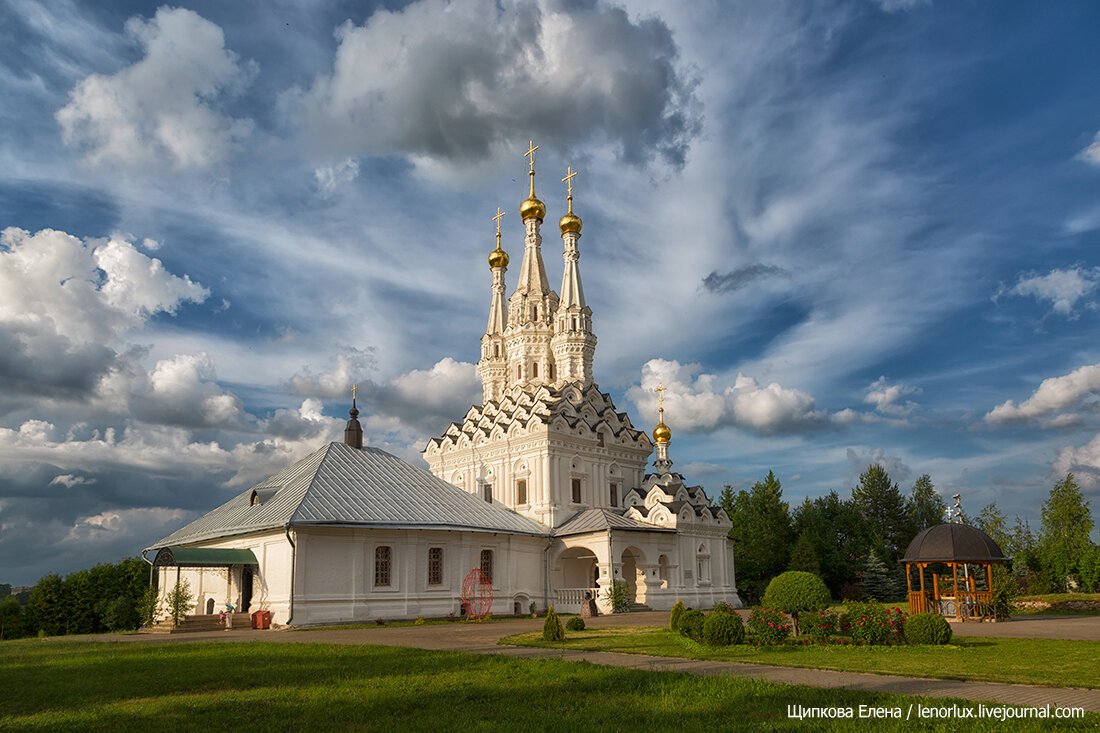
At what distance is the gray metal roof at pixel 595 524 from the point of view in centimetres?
3528

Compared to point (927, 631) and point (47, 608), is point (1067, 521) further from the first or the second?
point (47, 608)

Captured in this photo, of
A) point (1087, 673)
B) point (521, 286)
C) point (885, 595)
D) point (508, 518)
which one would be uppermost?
point (521, 286)

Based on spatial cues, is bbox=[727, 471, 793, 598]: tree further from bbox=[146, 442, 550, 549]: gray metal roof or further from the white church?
bbox=[146, 442, 550, 549]: gray metal roof

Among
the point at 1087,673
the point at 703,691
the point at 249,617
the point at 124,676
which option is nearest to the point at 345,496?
the point at 249,617

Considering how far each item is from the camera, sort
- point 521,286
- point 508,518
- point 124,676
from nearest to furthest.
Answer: point 124,676 < point 508,518 < point 521,286

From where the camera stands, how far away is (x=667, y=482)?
43.9m

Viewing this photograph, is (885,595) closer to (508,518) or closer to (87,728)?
(508,518)

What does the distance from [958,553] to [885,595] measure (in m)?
29.0

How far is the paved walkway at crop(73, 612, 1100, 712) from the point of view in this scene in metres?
9.79

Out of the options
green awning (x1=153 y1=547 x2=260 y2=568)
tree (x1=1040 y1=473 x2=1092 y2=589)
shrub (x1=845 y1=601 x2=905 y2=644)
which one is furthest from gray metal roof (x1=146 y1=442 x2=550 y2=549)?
tree (x1=1040 y1=473 x2=1092 y2=589)

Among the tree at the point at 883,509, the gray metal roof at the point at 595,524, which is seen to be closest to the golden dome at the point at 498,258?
the gray metal roof at the point at 595,524

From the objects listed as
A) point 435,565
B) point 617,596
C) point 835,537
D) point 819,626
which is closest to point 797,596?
point 819,626

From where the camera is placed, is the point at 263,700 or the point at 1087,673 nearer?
the point at 263,700

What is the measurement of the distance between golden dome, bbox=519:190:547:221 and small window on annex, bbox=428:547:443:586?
26.9 m
